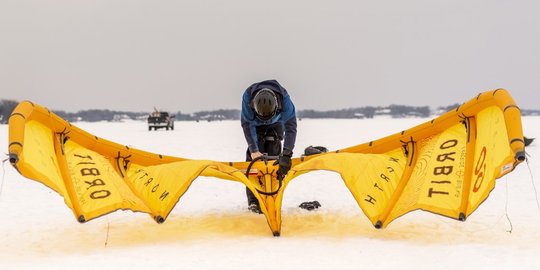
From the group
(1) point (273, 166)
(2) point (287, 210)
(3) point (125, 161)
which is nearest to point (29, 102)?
(3) point (125, 161)

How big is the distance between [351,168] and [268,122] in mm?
1399

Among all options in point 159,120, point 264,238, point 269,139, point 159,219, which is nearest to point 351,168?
point 264,238

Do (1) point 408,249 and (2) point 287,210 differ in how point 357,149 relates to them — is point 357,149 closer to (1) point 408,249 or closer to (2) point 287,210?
(2) point 287,210

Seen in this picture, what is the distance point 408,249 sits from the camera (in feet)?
13.7

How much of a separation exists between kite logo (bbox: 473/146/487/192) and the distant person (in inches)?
79.5

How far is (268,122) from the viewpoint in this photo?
6.01 m

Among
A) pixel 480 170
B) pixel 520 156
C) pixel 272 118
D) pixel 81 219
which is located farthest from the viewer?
pixel 272 118

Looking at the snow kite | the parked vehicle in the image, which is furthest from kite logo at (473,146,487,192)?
the parked vehicle

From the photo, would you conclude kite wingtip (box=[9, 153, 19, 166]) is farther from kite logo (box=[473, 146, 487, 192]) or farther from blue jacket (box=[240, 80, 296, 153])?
kite logo (box=[473, 146, 487, 192])

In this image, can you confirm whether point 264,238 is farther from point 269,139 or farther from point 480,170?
point 480,170

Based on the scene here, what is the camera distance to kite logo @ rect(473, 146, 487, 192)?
446 cm

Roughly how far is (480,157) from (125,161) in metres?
4.23

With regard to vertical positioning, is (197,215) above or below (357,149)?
below

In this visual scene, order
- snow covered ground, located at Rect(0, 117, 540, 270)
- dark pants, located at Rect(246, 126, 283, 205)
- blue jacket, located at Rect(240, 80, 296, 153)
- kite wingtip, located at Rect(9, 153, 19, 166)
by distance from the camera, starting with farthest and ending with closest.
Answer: dark pants, located at Rect(246, 126, 283, 205) → blue jacket, located at Rect(240, 80, 296, 153) → kite wingtip, located at Rect(9, 153, 19, 166) → snow covered ground, located at Rect(0, 117, 540, 270)
